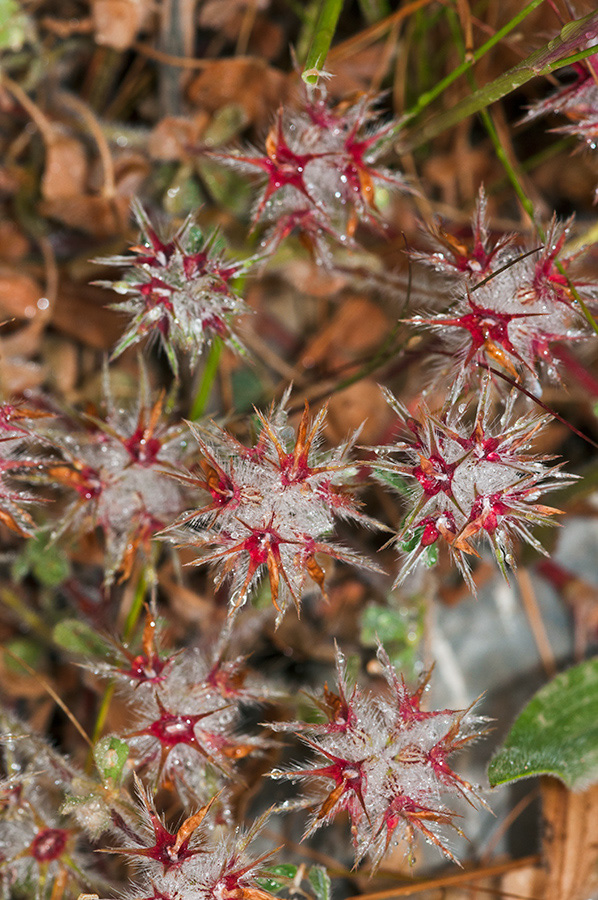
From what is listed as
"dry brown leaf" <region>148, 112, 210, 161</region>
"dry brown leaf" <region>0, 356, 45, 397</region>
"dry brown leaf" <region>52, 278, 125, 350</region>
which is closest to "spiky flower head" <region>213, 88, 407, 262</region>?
"dry brown leaf" <region>148, 112, 210, 161</region>

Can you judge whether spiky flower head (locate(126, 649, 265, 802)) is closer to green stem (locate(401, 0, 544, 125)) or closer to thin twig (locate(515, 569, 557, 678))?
thin twig (locate(515, 569, 557, 678))

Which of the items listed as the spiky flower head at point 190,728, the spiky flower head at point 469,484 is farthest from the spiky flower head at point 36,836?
the spiky flower head at point 469,484

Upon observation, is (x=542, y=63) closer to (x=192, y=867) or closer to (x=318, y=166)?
(x=318, y=166)

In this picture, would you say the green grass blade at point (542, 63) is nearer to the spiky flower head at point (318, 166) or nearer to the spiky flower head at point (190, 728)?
the spiky flower head at point (318, 166)

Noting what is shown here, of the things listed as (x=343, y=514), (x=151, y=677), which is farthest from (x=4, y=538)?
(x=343, y=514)

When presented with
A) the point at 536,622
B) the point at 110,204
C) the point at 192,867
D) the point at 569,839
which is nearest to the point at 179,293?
the point at 110,204

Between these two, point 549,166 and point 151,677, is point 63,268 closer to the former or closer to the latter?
point 151,677
